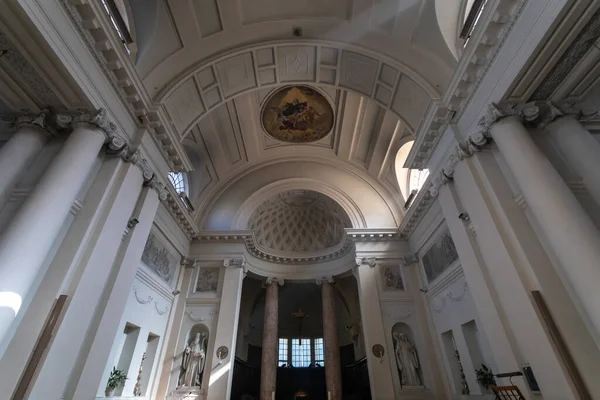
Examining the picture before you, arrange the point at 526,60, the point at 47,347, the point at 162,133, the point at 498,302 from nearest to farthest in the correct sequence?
the point at 47,347 < the point at 526,60 < the point at 498,302 < the point at 162,133

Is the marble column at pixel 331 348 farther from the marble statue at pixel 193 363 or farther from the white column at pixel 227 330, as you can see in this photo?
the marble statue at pixel 193 363

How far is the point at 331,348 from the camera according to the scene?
11.7 m

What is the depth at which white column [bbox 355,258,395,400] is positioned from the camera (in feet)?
31.9

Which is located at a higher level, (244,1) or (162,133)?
(244,1)

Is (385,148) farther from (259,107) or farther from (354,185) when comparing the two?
(259,107)

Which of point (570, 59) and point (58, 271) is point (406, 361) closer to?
point (570, 59)

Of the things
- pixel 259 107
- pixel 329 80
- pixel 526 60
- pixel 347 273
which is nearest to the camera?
pixel 526 60

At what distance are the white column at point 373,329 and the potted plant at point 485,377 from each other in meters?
3.42

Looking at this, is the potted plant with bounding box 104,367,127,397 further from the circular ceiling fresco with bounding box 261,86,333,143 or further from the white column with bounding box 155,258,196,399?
the circular ceiling fresco with bounding box 261,86,333,143

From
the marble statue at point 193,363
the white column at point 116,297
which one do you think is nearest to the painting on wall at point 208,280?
the marble statue at point 193,363

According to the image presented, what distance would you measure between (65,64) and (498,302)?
8.52 m

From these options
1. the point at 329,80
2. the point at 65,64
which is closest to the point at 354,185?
the point at 329,80

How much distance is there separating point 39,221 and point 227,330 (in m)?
7.73

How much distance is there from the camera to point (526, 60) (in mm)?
4820
